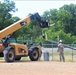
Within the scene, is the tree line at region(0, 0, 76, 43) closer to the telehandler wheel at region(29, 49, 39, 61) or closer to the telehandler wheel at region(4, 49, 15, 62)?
the telehandler wheel at region(29, 49, 39, 61)

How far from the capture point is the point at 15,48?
1105 inches

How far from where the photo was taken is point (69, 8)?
12519 cm

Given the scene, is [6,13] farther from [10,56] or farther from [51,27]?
[10,56]

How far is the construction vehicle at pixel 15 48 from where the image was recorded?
1073 inches

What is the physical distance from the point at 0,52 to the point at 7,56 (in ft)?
5.63

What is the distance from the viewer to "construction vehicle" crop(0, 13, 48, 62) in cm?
2726

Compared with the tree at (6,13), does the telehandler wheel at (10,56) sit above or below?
below
